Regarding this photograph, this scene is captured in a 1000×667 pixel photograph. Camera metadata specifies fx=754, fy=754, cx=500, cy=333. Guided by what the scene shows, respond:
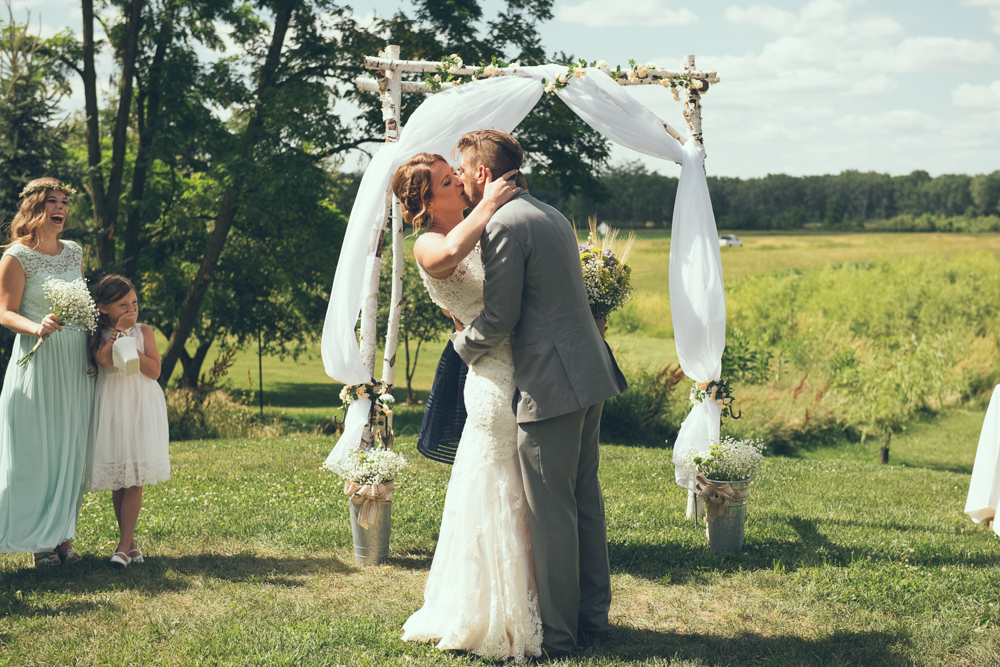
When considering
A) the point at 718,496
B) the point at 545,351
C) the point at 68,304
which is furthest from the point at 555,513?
the point at 68,304

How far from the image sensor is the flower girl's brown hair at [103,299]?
4.59 metres

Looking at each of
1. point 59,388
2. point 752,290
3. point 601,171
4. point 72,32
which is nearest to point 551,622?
point 59,388

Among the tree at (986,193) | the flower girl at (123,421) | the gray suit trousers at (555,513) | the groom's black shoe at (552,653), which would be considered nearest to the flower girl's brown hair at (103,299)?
the flower girl at (123,421)

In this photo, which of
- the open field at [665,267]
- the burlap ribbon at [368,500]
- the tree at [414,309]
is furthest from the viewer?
the open field at [665,267]

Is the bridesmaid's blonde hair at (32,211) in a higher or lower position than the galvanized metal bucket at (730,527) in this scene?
higher

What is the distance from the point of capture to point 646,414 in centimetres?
1181

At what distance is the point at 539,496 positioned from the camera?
128 inches

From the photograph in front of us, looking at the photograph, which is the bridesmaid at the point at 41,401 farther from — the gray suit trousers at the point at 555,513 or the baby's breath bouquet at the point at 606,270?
Answer: the baby's breath bouquet at the point at 606,270

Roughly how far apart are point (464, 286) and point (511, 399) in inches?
21.2

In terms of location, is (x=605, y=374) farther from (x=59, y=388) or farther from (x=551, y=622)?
(x=59, y=388)

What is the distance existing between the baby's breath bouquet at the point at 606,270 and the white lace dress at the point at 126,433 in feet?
9.71

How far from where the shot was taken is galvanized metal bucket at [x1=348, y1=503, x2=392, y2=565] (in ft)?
15.6

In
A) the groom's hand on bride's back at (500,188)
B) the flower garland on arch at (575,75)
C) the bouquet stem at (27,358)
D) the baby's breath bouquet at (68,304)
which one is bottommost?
the bouquet stem at (27,358)

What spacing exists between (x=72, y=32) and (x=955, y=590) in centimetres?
1751
